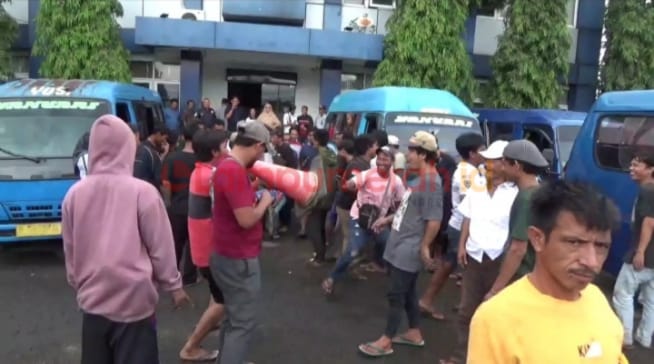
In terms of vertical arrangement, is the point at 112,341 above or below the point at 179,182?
below

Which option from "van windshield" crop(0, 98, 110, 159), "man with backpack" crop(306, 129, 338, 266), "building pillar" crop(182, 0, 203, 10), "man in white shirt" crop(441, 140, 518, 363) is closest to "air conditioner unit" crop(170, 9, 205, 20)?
"building pillar" crop(182, 0, 203, 10)

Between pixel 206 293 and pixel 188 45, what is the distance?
982 centimetres

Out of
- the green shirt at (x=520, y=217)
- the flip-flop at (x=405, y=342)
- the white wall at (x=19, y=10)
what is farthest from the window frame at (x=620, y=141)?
the white wall at (x=19, y=10)

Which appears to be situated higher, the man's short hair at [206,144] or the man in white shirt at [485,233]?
the man's short hair at [206,144]

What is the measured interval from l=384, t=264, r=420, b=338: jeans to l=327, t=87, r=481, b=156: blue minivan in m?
3.64

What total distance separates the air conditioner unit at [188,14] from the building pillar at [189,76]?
907 mm

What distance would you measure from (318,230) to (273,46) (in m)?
8.62

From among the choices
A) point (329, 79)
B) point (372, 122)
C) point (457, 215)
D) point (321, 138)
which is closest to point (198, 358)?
point (457, 215)

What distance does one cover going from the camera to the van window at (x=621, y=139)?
19.8ft

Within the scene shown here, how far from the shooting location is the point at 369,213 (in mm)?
5750

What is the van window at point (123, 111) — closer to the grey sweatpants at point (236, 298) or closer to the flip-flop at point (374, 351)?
the flip-flop at point (374, 351)

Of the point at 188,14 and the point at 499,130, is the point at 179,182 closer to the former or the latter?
the point at 499,130

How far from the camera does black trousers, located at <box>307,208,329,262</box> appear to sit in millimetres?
7211

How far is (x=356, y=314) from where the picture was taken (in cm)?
575
